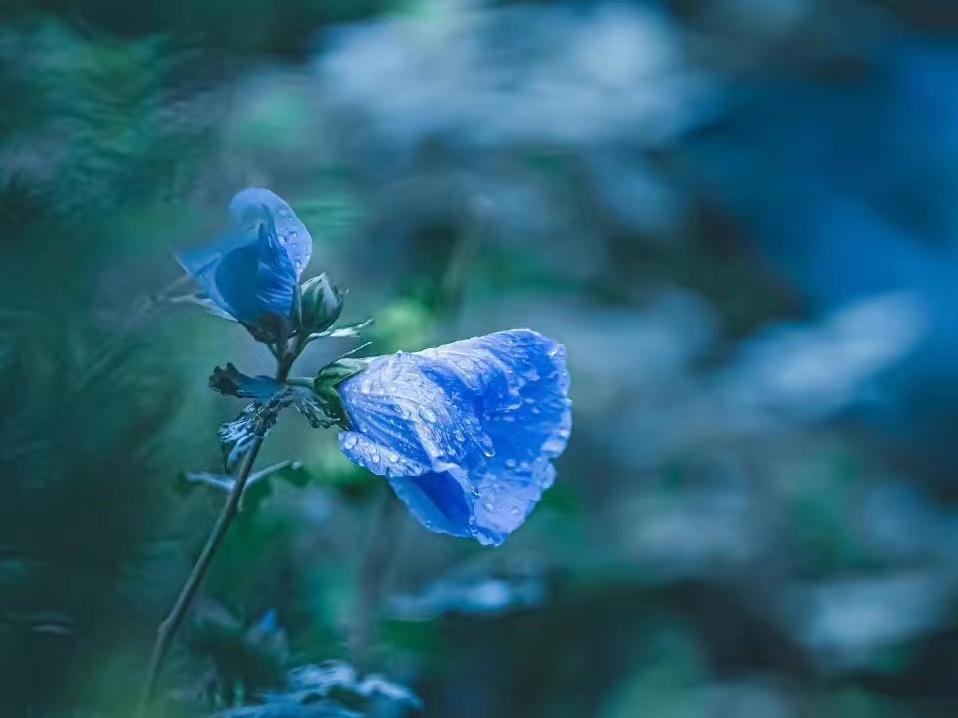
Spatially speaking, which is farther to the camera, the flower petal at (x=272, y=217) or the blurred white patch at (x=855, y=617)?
the blurred white patch at (x=855, y=617)

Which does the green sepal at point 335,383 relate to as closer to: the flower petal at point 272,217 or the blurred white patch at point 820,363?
the flower petal at point 272,217

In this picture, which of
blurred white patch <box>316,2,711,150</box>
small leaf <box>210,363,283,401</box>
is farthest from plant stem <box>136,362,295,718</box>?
blurred white patch <box>316,2,711,150</box>

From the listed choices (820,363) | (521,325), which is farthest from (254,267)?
(820,363)

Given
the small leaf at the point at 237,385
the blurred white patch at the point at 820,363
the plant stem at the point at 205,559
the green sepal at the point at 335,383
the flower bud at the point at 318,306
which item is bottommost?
the blurred white patch at the point at 820,363

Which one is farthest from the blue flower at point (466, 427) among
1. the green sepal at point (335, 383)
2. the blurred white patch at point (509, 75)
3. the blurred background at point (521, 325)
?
the blurred white patch at point (509, 75)

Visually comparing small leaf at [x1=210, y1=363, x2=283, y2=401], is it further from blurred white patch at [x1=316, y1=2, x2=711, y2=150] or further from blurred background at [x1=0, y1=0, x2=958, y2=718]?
blurred white patch at [x1=316, y1=2, x2=711, y2=150]

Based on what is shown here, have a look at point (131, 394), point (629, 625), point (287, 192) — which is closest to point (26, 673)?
point (131, 394)

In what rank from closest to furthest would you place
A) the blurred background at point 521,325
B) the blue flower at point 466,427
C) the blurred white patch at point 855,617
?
the blue flower at point 466,427 < the blurred background at point 521,325 < the blurred white patch at point 855,617

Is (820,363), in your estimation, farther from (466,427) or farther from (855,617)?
(466,427)
